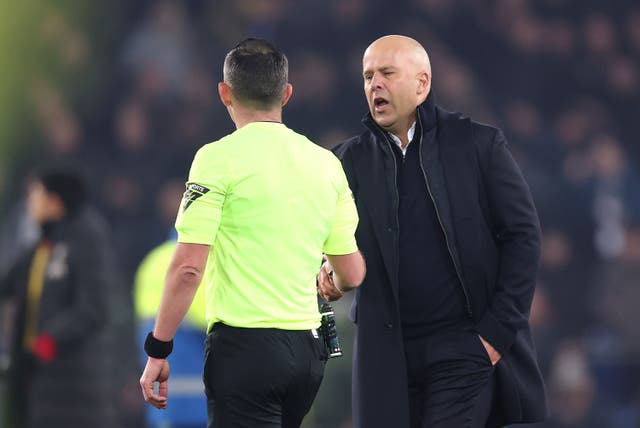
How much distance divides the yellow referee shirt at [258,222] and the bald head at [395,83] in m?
0.91

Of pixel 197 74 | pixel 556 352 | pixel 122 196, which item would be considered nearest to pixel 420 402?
pixel 556 352

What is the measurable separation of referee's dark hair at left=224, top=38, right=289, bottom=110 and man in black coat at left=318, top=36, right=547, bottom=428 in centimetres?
89

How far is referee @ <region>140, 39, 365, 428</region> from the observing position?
3.18m

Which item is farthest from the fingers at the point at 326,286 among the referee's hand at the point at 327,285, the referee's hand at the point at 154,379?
the referee's hand at the point at 154,379

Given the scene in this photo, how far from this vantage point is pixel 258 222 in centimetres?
322

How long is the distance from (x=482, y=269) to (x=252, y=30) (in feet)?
22.0

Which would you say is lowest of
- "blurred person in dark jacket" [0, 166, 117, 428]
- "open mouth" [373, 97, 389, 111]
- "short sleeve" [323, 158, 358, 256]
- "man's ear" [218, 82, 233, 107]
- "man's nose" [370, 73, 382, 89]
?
"blurred person in dark jacket" [0, 166, 117, 428]

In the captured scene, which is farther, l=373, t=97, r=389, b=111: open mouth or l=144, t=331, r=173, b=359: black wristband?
l=373, t=97, r=389, b=111: open mouth

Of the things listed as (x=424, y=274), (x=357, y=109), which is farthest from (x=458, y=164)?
(x=357, y=109)

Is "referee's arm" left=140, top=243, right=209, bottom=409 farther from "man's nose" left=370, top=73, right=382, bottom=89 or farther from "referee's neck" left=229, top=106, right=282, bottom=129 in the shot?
"man's nose" left=370, top=73, right=382, bottom=89

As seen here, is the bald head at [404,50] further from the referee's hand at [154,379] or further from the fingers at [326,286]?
the referee's hand at [154,379]

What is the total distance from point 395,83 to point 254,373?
53.5 inches

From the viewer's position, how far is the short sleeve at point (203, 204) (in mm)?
3152

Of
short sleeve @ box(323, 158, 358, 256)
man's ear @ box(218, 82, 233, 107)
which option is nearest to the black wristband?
short sleeve @ box(323, 158, 358, 256)
